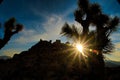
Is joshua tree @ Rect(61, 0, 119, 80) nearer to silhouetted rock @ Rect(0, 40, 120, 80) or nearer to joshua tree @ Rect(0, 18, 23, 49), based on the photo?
silhouetted rock @ Rect(0, 40, 120, 80)

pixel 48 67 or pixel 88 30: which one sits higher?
pixel 88 30

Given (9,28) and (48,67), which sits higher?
Answer: (9,28)

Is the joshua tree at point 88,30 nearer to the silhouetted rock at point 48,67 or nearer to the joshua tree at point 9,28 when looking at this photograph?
the silhouetted rock at point 48,67

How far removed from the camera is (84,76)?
425 inches

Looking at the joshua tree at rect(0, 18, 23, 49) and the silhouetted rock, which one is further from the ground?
the joshua tree at rect(0, 18, 23, 49)

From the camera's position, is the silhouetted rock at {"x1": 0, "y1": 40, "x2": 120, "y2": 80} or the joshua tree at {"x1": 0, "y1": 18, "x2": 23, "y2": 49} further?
the joshua tree at {"x1": 0, "y1": 18, "x2": 23, "y2": 49}

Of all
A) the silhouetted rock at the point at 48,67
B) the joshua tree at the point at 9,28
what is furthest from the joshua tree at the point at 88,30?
the joshua tree at the point at 9,28

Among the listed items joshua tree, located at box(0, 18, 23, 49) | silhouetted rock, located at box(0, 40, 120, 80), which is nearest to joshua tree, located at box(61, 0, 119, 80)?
silhouetted rock, located at box(0, 40, 120, 80)

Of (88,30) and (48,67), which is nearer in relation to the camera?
(48,67)

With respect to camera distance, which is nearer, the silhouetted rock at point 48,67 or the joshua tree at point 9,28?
the silhouetted rock at point 48,67

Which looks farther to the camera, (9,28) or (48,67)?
(9,28)

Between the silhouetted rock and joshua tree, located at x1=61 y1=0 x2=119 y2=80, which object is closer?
the silhouetted rock

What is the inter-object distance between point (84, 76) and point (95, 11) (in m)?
6.30

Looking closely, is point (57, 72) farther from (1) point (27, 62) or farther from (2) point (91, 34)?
(2) point (91, 34)
